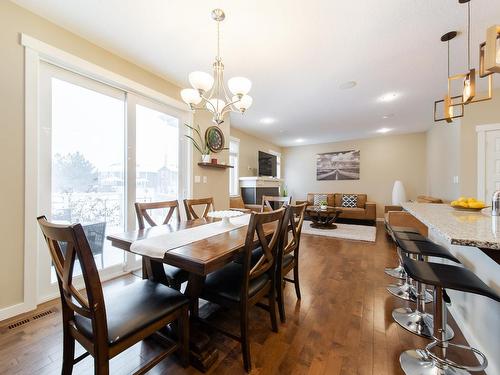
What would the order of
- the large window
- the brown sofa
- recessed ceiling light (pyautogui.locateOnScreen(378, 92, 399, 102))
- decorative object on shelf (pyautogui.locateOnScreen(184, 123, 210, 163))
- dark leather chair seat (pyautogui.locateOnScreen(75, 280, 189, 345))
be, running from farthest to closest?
1. the brown sofa
2. the large window
3. recessed ceiling light (pyautogui.locateOnScreen(378, 92, 399, 102))
4. decorative object on shelf (pyautogui.locateOnScreen(184, 123, 210, 163))
5. dark leather chair seat (pyautogui.locateOnScreen(75, 280, 189, 345))

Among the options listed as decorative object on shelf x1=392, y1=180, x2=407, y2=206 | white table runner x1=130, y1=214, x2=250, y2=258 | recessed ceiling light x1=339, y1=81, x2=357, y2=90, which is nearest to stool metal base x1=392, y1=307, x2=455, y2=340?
white table runner x1=130, y1=214, x2=250, y2=258

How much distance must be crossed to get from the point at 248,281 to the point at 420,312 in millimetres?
1561

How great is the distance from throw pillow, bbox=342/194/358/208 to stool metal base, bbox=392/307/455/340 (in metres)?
4.90

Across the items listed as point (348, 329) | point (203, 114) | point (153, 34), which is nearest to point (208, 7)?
point (153, 34)

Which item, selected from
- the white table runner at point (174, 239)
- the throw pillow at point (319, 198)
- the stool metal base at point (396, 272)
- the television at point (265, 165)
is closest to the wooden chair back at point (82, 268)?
the white table runner at point (174, 239)

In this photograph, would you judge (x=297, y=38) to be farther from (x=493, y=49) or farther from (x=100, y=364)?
(x=100, y=364)

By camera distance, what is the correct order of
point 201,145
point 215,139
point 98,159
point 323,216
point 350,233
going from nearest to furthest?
1. point 98,159
2. point 201,145
3. point 215,139
4. point 350,233
5. point 323,216

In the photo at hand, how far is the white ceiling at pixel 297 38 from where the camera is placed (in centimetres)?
181

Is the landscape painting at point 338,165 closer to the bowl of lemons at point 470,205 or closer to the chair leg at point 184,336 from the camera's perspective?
the bowl of lemons at point 470,205

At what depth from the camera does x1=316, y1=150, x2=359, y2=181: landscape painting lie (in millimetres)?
6961

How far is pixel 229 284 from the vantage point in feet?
4.79

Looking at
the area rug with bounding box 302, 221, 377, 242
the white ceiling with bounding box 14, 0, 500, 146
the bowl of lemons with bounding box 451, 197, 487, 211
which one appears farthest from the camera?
the area rug with bounding box 302, 221, 377, 242

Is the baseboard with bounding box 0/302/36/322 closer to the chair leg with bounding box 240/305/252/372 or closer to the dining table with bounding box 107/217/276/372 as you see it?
the dining table with bounding box 107/217/276/372

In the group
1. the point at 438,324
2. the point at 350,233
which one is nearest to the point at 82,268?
the point at 438,324
